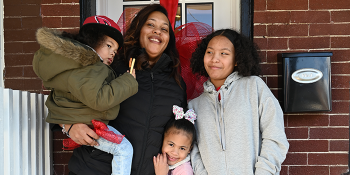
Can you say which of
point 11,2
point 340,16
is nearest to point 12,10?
point 11,2

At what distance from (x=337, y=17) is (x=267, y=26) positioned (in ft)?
2.11

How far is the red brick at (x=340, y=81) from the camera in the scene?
2566 mm

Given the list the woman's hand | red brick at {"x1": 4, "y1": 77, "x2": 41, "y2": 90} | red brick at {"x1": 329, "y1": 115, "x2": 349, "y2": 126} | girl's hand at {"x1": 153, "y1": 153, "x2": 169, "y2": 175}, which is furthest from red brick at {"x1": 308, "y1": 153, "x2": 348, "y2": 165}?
red brick at {"x1": 4, "y1": 77, "x2": 41, "y2": 90}

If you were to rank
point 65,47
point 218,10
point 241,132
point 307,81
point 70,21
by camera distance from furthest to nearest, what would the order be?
point 218,10 → point 70,21 → point 307,81 → point 241,132 → point 65,47

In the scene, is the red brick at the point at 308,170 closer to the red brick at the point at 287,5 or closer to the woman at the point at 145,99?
the woman at the point at 145,99

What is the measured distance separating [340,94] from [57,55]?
7.90ft

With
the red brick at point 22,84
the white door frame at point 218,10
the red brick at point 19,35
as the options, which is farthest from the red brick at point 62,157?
the white door frame at point 218,10

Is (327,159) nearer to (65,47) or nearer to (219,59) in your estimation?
(219,59)

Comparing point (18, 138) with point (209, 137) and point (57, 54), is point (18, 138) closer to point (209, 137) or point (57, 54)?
point (57, 54)

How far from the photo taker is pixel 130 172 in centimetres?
184

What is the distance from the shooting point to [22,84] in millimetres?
2781

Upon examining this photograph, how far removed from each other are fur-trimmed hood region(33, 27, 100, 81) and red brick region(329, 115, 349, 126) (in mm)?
2199

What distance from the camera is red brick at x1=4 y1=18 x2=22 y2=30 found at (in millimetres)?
2768

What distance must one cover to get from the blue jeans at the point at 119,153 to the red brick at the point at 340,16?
7.17ft
